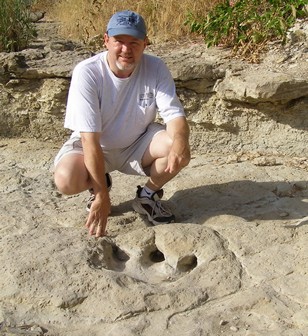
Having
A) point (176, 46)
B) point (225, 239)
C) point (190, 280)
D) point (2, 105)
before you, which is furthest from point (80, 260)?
point (176, 46)

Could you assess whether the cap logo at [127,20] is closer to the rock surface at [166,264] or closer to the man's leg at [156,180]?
the man's leg at [156,180]

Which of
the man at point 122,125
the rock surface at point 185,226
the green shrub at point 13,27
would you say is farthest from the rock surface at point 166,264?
the green shrub at point 13,27

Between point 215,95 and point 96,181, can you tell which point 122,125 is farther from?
point 215,95

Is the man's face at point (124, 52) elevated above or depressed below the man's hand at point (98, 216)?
above

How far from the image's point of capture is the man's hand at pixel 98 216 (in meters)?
3.08

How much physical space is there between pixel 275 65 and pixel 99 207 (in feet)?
7.63

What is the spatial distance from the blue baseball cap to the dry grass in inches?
97.2

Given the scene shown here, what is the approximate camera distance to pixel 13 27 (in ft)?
17.9

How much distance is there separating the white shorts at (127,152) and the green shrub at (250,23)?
180cm

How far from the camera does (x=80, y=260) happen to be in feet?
9.75

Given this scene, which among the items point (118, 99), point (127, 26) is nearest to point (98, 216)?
point (118, 99)

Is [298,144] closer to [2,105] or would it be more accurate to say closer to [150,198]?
[150,198]

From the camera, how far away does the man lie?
3.12 metres

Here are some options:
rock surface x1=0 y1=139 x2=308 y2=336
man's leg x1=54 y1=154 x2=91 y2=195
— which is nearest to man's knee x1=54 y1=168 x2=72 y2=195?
man's leg x1=54 y1=154 x2=91 y2=195
